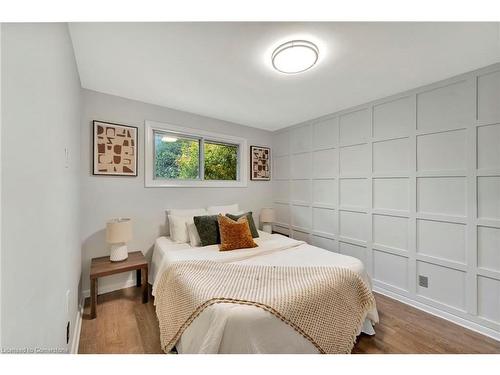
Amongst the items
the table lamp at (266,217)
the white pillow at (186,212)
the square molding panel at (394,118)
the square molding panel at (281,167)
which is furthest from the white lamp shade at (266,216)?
the square molding panel at (394,118)

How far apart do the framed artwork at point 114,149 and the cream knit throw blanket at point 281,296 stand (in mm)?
1461

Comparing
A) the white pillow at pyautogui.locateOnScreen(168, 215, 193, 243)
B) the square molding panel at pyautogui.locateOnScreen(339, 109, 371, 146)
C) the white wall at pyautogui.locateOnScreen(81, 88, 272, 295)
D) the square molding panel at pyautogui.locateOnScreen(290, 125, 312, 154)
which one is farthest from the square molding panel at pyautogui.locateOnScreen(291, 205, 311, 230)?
the white pillow at pyautogui.locateOnScreen(168, 215, 193, 243)

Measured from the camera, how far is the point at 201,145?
129 inches

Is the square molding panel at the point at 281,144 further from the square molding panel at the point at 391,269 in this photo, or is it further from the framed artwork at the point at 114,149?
the framed artwork at the point at 114,149

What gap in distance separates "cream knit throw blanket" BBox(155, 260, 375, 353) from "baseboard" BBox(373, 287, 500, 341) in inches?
42.4

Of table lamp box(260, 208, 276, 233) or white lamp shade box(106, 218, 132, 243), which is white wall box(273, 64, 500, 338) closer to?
table lamp box(260, 208, 276, 233)

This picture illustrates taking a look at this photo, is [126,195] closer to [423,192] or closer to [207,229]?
[207,229]

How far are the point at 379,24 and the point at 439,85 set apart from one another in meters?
1.32

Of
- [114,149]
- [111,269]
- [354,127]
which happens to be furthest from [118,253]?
[354,127]

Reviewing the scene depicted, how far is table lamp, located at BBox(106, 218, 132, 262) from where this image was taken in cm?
219

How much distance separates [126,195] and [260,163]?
224 cm

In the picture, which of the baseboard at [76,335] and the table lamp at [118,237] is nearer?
the baseboard at [76,335]

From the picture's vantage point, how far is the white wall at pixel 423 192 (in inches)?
74.1
